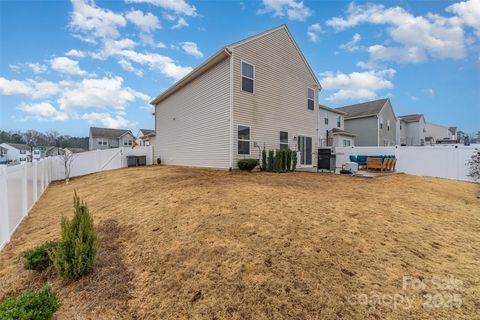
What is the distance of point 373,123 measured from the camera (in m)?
25.9

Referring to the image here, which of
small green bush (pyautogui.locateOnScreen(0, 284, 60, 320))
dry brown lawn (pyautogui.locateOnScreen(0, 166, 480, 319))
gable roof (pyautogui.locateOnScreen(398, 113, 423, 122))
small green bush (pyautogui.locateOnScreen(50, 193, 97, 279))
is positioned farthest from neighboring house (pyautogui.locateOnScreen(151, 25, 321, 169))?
gable roof (pyautogui.locateOnScreen(398, 113, 423, 122))

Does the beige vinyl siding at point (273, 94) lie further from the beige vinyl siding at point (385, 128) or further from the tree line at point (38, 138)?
the tree line at point (38, 138)

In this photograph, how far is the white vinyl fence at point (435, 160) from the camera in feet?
40.4

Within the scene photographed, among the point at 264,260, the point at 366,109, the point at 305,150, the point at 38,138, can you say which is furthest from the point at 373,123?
the point at 38,138

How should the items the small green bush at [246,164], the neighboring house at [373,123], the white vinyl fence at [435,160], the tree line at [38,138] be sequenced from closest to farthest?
the small green bush at [246,164] < the white vinyl fence at [435,160] < the neighboring house at [373,123] < the tree line at [38,138]

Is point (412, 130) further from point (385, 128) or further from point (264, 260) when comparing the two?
point (264, 260)

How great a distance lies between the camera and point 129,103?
73.4ft

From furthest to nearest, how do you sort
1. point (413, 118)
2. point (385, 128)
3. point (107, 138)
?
point (107, 138), point (413, 118), point (385, 128)

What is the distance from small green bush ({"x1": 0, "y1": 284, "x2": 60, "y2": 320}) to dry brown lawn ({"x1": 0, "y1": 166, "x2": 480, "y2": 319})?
0.28 m

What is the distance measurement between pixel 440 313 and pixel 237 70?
426 inches

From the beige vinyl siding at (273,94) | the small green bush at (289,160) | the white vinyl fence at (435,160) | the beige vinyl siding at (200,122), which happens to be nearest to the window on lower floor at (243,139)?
the beige vinyl siding at (273,94)

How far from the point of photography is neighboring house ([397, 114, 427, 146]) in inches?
1286

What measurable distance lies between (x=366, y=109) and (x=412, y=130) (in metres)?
11.9

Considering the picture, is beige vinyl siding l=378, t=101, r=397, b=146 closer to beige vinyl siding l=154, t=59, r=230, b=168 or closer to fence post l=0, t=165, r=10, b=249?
beige vinyl siding l=154, t=59, r=230, b=168
